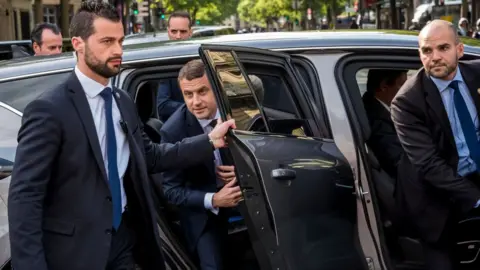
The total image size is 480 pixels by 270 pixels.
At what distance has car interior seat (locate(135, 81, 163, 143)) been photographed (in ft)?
15.8

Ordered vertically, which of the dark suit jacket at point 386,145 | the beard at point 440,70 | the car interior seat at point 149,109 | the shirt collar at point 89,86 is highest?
the shirt collar at point 89,86

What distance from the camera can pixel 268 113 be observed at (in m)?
3.86

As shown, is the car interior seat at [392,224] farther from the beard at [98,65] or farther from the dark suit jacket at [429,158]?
the beard at [98,65]

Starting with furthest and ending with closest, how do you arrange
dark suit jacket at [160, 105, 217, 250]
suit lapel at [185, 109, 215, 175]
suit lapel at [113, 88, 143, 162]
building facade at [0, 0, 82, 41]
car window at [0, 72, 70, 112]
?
building facade at [0, 0, 82, 41], suit lapel at [185, 109, 215, 175], dark suit jacket at [160, 105, 217, 250], car window at [0, 72, 70, 112], suit lapel at [113, 88, 143, 162]

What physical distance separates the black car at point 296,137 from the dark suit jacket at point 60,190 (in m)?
0.59

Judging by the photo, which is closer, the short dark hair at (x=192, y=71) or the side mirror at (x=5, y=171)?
the side mirror at (x=5, y=171)

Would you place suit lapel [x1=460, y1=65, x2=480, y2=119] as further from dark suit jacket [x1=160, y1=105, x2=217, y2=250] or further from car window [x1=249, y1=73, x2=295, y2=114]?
dark suit jacket [x1=160, y1=105, x2=217, y2=250]

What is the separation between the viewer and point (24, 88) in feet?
12.7

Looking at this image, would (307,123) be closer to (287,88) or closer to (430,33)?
(287,88)

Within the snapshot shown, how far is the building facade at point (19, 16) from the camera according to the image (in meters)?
38.1

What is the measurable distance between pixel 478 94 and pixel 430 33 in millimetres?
374

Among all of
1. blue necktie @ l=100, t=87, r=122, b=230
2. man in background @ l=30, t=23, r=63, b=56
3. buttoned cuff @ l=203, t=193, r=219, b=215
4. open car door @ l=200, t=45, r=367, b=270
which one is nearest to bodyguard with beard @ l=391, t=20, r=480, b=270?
open car door @ l=200, t=45, r=367, b=270

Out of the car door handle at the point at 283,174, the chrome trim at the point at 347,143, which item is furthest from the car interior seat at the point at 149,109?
the car door handle at the point at 283,174

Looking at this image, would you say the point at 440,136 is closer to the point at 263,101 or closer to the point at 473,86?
the point at 473,86
